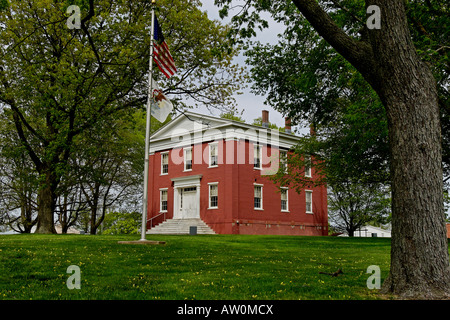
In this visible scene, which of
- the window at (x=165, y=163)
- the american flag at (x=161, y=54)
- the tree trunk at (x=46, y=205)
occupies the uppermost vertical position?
the american flag at (x=161, y=54)

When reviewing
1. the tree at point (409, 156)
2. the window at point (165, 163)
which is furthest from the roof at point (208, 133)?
the tree at point (409, 156)

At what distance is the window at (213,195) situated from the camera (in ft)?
111

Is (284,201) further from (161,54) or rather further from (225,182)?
(161,54)

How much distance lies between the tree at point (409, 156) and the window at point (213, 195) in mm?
27146

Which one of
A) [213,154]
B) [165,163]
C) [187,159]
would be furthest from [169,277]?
[165,163]

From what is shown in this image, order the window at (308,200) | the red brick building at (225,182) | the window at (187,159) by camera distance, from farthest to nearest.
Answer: the window at (308,200), the window at (187,159), the red brick building at (225,182)

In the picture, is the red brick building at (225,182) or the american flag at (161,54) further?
the red brick building at (225,182)

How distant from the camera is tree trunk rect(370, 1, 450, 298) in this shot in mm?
6176

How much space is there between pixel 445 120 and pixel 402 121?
15201 millimetres

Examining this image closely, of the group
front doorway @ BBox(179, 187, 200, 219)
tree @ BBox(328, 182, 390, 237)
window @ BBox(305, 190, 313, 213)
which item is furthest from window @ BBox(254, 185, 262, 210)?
tree @ BBox(328, 182, 390, 237)

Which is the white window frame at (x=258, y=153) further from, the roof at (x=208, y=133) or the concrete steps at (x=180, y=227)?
the concrete steps at (x=180, y=227)

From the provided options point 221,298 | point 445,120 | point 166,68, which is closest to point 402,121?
point 221,298

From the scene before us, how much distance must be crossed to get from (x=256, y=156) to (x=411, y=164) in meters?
28.4

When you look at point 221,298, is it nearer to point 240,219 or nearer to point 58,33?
point 58,33
